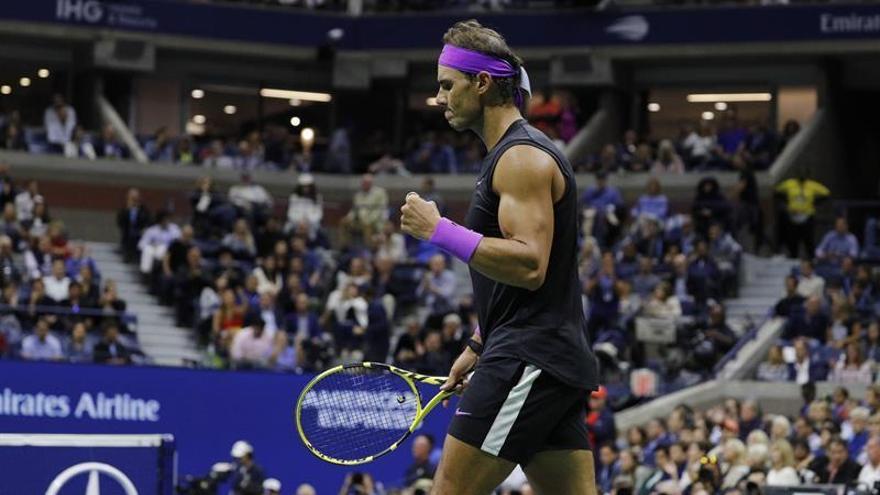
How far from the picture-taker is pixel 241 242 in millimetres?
23828

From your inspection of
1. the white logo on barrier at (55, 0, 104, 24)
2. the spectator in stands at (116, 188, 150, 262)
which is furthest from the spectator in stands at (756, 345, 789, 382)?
the white logo on barrier at (55, 0, 104, 24)

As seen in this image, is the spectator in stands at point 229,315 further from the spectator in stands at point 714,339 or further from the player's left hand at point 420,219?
the player's left hand at point 420,219

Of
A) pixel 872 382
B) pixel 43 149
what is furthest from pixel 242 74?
pixel 872 382

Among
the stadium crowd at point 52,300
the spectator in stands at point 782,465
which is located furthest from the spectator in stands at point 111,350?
the spectator in stands at point 782,465

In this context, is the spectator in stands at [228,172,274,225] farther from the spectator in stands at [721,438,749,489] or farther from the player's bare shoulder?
the player's bare shoulder

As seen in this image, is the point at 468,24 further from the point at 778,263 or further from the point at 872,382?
the point at 778,263

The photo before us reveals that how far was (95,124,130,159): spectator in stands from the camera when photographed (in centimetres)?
2814

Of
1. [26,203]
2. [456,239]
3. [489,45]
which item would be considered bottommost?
[26,203]

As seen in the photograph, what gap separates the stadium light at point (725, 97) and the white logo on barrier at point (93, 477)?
869 inches

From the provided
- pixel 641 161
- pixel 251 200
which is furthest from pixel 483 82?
pixel 641 161

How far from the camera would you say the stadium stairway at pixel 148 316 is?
22.1 meters

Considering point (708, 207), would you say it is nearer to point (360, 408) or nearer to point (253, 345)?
point (253, 345)

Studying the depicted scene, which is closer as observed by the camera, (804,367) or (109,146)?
(804,367)

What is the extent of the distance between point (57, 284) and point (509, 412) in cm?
1580
